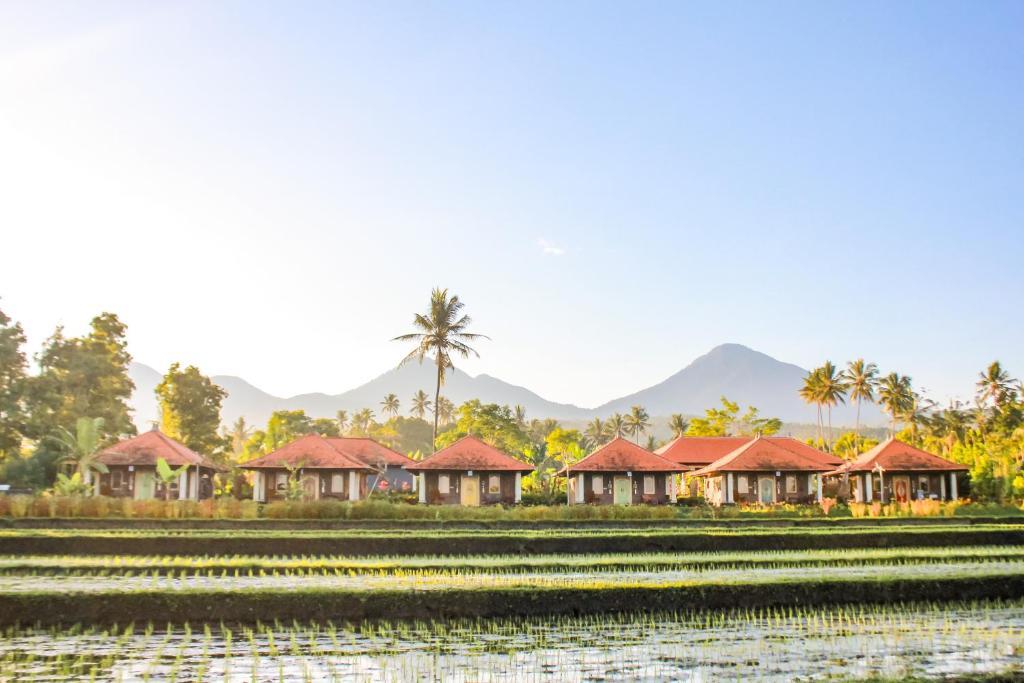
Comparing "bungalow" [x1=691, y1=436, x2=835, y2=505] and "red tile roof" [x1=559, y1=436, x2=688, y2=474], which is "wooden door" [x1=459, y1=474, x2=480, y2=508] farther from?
"bungalow" [x1=691, y1=436, x2=835, y2=505]

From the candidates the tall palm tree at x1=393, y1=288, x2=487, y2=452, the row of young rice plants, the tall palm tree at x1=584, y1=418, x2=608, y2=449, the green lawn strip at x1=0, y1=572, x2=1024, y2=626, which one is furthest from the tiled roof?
the tall palm tree at x1=584, y1=418, x2=608, y2=449

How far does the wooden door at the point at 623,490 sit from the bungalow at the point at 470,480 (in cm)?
494

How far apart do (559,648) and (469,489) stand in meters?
34.8

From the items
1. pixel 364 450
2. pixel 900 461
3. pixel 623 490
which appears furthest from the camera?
pixel 364 450

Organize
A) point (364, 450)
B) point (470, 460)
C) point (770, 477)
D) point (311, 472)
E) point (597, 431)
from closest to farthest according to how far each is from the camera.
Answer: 1. point (470, 460)
2. point (311, 472)
3. point (770, 477)
4. point (364, 450)
5. point (597, 431)

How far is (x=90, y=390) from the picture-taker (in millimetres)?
49719

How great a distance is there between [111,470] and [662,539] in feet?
104

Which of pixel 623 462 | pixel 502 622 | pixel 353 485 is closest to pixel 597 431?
pixel 623 462

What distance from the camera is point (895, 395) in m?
95.2

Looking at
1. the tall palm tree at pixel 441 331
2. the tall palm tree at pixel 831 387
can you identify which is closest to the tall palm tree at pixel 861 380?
the tall palm tree at pixel 831 387

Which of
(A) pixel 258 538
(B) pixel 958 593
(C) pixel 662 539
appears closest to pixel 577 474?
(C) pixel 662 539

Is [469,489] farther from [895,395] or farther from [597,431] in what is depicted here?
[597,431]

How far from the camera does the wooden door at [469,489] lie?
148 ft

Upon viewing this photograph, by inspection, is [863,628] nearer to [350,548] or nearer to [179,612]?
[179,612]
